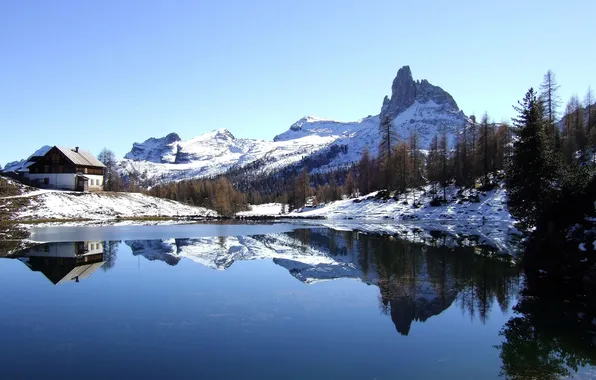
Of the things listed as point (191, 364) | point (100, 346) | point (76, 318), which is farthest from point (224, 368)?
point (76, 318)

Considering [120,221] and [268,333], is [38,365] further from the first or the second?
[120,221]

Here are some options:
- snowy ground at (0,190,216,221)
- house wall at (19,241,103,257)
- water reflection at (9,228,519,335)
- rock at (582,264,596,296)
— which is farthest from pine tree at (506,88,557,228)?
snowy ground at (0,190,216,221)

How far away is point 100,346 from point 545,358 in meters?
16.0

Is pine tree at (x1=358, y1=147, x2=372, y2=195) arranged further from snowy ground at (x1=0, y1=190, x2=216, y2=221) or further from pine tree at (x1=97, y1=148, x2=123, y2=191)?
pine tree at (x1=97, y1=148, x2=123, y2=191)

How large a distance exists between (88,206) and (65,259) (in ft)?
203

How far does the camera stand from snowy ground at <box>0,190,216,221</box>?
3322 inches

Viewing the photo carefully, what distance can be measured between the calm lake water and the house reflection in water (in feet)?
0.76

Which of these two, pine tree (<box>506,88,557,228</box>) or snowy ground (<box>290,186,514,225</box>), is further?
snowy ground (<box>290,186,514,225</box>)

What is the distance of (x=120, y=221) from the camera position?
291 feet

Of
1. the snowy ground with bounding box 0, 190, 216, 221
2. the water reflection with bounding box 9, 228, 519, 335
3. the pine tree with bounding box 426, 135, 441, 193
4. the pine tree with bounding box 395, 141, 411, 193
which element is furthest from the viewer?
the pine tree with bounding box 395, 141, 411, 193

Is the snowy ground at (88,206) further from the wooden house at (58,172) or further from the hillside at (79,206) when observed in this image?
the wooden house at (58,172)

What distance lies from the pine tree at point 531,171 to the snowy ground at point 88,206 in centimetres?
7816

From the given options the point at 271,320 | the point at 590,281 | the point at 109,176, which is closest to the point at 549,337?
the point at 590,281

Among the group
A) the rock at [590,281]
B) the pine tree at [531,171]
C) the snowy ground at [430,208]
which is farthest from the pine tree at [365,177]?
the rock at [590,281]
